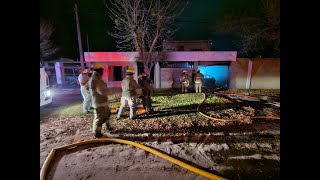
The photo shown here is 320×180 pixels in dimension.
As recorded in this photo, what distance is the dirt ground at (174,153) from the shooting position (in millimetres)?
4046

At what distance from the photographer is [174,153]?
4820 millimetres

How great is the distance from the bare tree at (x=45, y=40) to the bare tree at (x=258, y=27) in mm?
16694

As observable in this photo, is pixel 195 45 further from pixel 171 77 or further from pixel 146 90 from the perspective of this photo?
pixel 146 90

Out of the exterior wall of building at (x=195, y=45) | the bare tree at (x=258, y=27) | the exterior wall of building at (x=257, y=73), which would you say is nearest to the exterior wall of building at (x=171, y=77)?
the exterior wall of building at (x=257, y=73)

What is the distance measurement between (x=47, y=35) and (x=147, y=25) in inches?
497

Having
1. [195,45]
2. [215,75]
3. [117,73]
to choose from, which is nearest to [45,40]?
[117,73]

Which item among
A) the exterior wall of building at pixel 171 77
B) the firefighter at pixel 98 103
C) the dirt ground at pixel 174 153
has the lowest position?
the dirt ground at pixel 174 153

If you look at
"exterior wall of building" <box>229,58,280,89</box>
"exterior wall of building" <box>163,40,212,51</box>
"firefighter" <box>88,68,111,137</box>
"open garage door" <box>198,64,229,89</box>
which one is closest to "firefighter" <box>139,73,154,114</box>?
"firefighter" <box>88,68,111,137</box>

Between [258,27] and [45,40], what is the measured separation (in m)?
19.9

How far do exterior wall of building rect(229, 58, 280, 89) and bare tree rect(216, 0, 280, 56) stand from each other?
1036 millimetres

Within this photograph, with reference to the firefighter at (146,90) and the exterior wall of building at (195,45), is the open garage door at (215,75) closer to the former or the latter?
the exterior wall of building at (195,45)
